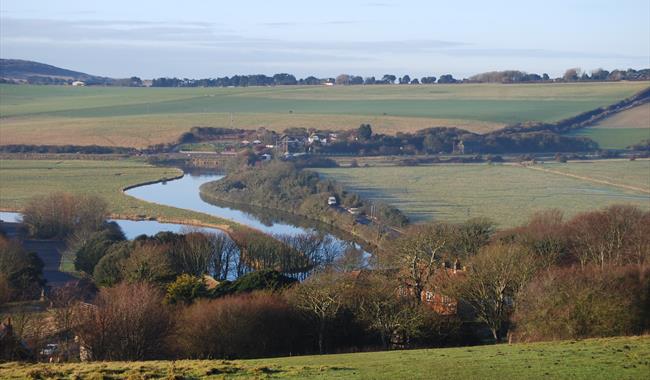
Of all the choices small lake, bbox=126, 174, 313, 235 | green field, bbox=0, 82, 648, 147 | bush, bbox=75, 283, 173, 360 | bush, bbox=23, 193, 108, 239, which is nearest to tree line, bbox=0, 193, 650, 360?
bush, bbox=75, 283, 173, 360

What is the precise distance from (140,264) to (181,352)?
9.05 metres

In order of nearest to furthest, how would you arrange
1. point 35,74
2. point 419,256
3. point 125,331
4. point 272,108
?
1. point 125,331
2. point 419,256
3. point 272,108
4. point 35,74

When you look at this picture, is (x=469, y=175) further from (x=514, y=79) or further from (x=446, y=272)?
(x=514, y=79)

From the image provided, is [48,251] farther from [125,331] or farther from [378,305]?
[378,305]

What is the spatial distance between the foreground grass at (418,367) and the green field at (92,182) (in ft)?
85.9

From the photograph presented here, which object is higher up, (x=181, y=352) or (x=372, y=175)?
(x=181, y=352)

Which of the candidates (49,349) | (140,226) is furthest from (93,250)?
(49,349)

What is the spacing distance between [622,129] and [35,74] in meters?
87.6

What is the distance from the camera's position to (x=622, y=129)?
7794cm

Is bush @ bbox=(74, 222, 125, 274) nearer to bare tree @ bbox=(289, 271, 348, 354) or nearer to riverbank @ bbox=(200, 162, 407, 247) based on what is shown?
riverbank @ bbox=(200, 162, 407, 247)

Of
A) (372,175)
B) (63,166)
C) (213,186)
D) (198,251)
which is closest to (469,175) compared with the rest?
(372,175)

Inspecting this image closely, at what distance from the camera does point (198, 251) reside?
1152 inches

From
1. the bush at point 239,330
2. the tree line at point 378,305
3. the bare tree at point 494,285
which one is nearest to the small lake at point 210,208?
the tree line at point 378,305

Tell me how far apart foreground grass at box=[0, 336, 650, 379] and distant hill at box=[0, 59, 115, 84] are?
11070 centimetres
